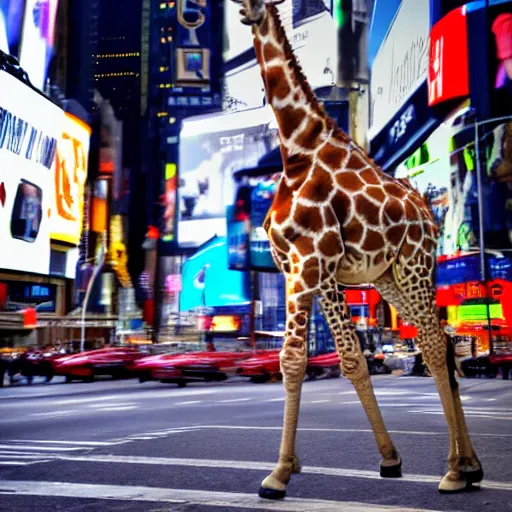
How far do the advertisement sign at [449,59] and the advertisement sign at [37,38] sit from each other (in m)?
15.7

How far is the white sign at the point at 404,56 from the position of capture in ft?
115

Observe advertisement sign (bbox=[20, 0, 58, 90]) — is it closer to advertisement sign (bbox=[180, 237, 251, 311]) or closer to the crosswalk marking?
the crosswalk marking

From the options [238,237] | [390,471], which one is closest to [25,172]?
[238,237]

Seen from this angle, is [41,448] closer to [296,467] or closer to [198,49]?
[296,467]

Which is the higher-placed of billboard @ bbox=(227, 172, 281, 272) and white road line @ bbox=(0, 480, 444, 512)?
billboard @ bbox=(227, 172, 281, 272)

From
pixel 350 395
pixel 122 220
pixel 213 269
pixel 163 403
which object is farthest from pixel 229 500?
pixel 122 220

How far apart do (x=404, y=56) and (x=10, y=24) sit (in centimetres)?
1578

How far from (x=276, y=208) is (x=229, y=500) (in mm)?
1616

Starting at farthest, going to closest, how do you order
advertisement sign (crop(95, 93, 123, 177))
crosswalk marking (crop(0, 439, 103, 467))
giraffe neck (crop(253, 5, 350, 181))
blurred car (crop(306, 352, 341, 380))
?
advertisement sign (crop(95, 93, 123, 177))
blurred car (crop(306, 352, 341, 380))
crosswalk marking (crop(0, 439, 103, 467))
giraffe neck (crop(253, 5, 350, 181))

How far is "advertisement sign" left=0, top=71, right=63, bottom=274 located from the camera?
29.0m

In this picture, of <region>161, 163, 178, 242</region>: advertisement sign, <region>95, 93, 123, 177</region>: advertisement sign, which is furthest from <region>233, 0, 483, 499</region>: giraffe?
<region>161, 163, 178, 242</region>: advertisement sign

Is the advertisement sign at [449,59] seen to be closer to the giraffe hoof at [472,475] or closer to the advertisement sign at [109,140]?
the giraffe hoof at [472,475]

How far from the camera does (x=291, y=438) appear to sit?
14.6 ft

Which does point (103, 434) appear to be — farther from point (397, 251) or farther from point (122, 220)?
point (122, 220)
